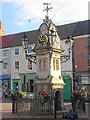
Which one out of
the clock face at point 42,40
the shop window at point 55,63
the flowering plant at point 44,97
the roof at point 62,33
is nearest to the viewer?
the flowering plant at point 44,97

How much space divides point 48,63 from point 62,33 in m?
21.0

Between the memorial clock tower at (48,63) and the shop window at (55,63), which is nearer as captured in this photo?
the memorial clock tower at (48,63)

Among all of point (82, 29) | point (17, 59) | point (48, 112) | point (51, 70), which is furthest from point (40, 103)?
point (17, 59)

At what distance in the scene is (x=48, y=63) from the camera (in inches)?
634

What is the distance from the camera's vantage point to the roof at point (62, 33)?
34.6 metres

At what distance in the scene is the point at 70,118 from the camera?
13.8 meters

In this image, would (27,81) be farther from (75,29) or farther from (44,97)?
(44,97)

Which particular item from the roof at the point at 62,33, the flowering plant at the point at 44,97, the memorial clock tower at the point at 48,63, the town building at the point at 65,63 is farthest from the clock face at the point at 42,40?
the roof at the point at 62,33

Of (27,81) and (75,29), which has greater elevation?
(75,29)

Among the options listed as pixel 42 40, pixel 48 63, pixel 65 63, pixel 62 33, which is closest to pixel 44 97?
pixel 48 63

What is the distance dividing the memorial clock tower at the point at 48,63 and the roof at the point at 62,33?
17.6 m

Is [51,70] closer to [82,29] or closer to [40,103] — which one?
[40,103]

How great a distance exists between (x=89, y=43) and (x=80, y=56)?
2.24m

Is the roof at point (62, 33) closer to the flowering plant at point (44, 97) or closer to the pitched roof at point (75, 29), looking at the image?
the pitched roof at point (75, 29)
